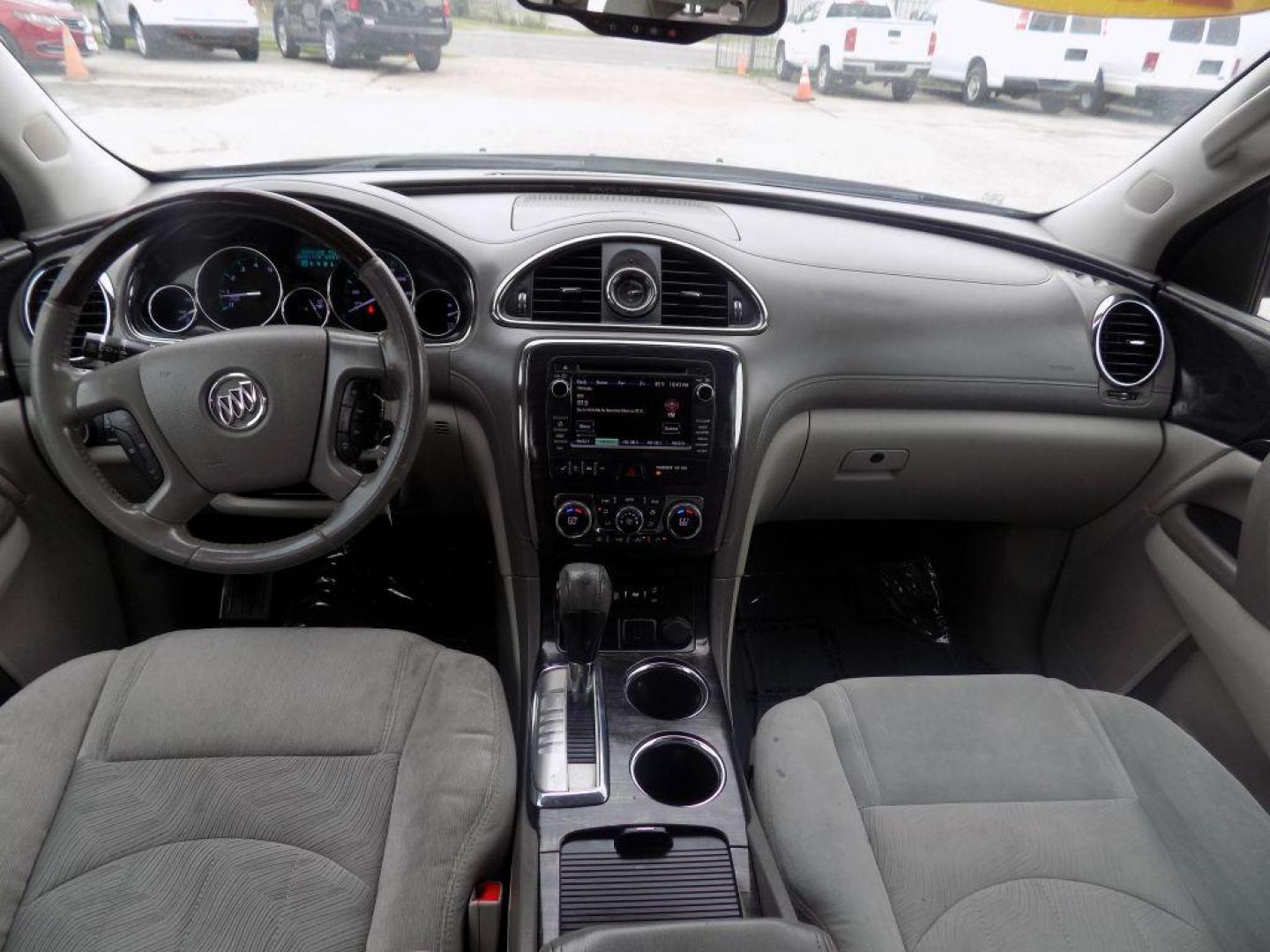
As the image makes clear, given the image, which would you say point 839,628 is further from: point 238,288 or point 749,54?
point 238,288

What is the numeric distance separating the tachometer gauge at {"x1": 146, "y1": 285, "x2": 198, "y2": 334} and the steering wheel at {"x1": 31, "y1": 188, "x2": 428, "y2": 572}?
1.03 feet

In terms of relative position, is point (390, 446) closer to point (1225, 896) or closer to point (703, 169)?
point (703, 169)

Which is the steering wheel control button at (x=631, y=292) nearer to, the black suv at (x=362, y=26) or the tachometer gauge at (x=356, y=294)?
the tachometer gauge at (x=356, y=294)

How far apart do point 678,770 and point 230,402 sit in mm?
1074

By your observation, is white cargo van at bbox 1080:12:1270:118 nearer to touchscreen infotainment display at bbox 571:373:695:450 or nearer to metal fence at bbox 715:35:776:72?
metal fence at bbox 715:35:776:72

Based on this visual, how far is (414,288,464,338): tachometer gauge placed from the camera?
191 centimetres

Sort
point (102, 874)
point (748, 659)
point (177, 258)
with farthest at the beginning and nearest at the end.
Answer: point (748, 659)
point (177, 258)
point (102, 874)

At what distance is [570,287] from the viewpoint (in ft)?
6.10

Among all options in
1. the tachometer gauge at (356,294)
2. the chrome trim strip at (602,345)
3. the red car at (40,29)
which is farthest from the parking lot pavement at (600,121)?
the chrome trim strip at (602,345)

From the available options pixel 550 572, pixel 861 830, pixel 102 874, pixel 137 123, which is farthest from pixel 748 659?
pixel 137 123

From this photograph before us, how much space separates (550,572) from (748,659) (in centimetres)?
87

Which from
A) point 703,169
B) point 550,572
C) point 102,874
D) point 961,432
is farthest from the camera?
point 703,169

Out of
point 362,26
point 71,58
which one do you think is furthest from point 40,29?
point 362,26

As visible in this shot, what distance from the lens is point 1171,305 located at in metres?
2.07
